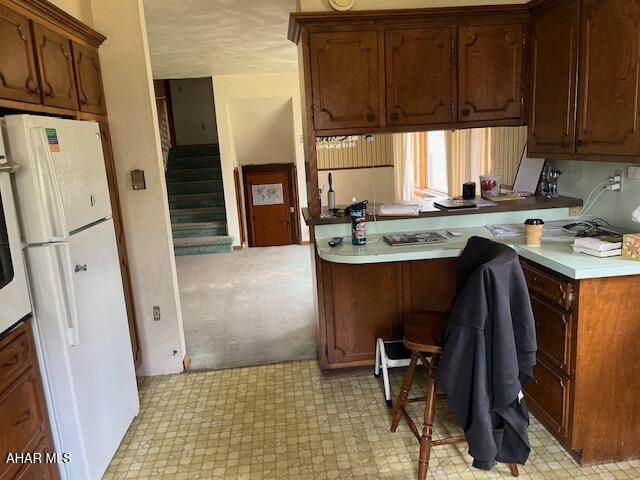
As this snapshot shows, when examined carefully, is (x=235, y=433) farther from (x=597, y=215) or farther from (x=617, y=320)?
(x=597, y=215)

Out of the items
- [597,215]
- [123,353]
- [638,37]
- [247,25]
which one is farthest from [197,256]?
[638,37]

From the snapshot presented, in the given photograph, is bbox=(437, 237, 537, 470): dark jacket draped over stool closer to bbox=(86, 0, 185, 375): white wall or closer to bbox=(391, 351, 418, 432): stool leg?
bbox=(391, 351, 418, 432): stool leg

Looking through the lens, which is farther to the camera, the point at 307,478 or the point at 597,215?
the point at 597,215

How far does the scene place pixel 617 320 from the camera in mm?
1966

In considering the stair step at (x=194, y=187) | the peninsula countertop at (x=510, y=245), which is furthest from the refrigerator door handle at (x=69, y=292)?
A: the stair step at (x=194, y=187)

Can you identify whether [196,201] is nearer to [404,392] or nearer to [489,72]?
[489,72]

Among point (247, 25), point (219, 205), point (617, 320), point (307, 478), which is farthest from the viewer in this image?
point (219, 205)

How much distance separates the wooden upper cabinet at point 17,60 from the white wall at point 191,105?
7.98 m

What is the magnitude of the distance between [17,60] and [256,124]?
5.27 m

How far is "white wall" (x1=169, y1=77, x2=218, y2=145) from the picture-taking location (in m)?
9.79

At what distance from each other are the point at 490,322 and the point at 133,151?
7.69 feet

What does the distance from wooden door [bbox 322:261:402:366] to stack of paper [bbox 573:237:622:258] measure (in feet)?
3.47

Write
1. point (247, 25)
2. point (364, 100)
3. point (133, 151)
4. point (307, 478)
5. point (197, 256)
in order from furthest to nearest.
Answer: point (197, 256), point (247, 25), point (133, 151), point (364, 100), point (307, 478)

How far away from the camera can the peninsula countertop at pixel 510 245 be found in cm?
191
